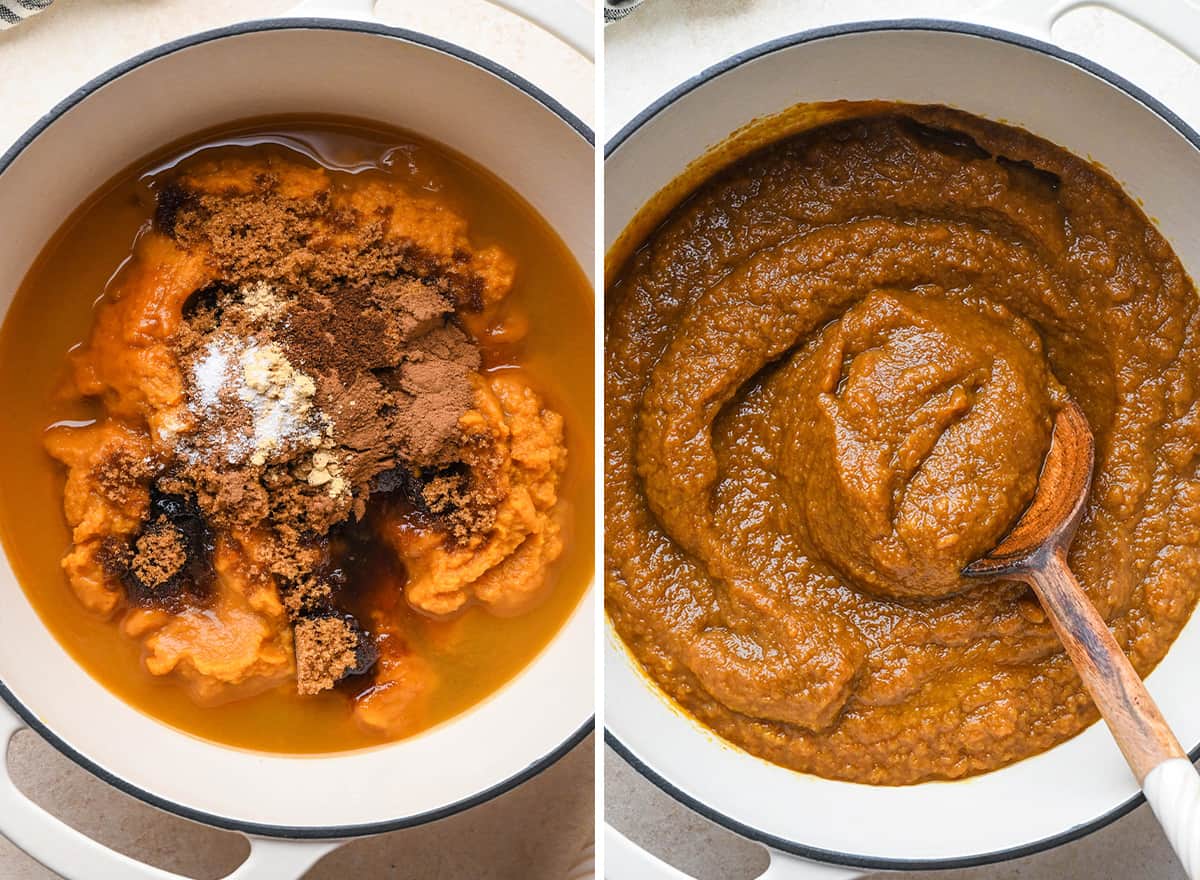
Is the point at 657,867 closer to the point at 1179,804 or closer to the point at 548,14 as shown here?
the point at 1179,804

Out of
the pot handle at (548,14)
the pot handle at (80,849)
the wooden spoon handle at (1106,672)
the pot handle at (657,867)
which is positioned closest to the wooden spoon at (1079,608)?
the wooden spoon handle at (1106,672)

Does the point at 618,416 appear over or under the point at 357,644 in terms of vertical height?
over

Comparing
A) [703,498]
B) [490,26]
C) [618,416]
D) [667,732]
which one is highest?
[490,26]

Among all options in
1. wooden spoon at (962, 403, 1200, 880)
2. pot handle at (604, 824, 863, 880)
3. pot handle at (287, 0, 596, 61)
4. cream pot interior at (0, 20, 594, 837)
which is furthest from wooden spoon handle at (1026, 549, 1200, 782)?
pot handle at (287, 0, 596, 61)

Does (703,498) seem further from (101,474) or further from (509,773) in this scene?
(101,474)

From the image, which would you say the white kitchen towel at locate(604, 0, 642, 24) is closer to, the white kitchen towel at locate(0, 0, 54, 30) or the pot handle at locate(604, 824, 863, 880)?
the white kitchen towel at locate(0, 0, 54, 30)

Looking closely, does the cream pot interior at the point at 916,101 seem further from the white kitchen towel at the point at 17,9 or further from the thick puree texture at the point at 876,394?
the white kitchen towel at the point at 17,9

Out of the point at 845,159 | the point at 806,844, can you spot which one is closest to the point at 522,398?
the point at 845,159
